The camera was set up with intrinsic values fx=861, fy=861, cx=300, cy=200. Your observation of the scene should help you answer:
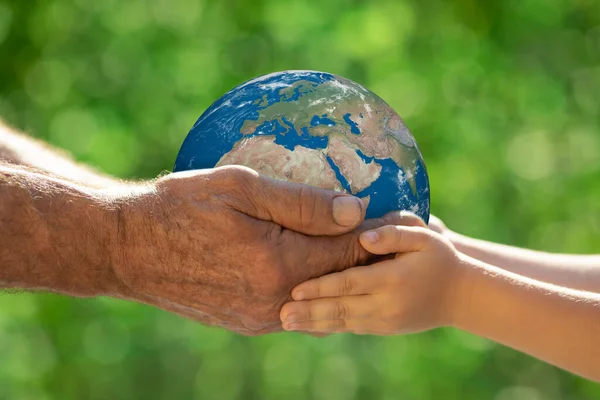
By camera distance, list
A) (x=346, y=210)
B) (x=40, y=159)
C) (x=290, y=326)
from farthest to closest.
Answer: (x=40, y=159), (x=290, y=326), (x=346, y=210)

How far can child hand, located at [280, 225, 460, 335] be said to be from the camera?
8.24 ft

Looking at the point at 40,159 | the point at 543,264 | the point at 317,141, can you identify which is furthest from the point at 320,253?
the point at 40,159

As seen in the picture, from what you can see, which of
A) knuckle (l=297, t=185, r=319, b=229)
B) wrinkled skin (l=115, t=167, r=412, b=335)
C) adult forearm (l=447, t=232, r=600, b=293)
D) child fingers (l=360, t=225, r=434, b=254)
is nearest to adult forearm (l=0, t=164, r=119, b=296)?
wrinkled skin (l=115, t=167, r=412, b=335)

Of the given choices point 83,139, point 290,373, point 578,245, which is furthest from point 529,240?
point 83,139

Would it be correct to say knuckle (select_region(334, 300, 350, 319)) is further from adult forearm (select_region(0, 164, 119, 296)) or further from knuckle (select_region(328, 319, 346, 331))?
adult forearm (select_region(0, 164, 119, 296))

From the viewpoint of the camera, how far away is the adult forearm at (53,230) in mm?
2613

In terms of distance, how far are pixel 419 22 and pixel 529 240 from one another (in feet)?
7.44

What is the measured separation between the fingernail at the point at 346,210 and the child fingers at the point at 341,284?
15cm

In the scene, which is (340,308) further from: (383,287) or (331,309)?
(383,287)

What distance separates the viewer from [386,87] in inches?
276

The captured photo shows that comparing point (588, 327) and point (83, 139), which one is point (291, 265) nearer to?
point (588, 327)

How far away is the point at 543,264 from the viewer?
311 centimetres

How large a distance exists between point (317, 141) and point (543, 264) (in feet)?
3.41

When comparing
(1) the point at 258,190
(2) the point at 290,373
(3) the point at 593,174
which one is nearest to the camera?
(1) the point at 258,190
